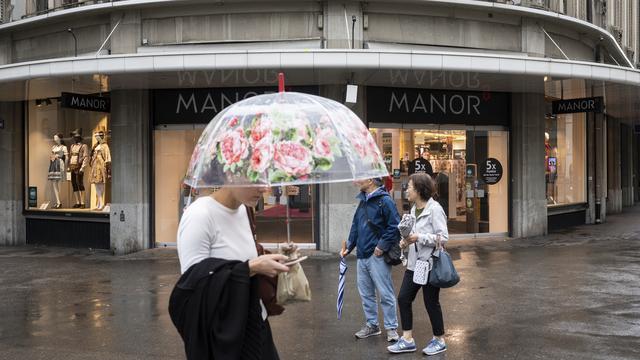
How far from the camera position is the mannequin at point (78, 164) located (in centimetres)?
1608

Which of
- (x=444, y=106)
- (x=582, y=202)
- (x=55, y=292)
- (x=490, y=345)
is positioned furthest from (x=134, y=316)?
(x=582, y=202)

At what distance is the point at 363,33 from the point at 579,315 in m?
7.82

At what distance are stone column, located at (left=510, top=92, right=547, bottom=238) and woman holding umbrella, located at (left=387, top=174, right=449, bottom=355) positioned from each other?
10.1 m

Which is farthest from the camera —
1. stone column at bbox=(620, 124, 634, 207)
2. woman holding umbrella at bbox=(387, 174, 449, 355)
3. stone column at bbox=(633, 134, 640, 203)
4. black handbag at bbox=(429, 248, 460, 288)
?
stone column at bbox=(633, 134, 640, 203)

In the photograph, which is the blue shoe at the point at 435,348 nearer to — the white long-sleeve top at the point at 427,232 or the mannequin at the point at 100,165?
the white long-sleeve top at the point at 427,232

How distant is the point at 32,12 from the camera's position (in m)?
16.1

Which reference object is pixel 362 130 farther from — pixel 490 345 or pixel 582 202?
pixel 582 202

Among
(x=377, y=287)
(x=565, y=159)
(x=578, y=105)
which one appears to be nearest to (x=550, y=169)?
(x=565, y=159)

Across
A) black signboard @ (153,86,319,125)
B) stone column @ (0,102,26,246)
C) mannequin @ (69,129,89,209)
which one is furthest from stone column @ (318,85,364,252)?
stone column @ (0,102,26,246)

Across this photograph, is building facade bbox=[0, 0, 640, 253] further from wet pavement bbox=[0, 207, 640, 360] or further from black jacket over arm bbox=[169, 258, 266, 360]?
black jacket over arm bbox=[169, 258, 266, 360]

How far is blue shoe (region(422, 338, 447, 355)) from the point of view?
6.40m

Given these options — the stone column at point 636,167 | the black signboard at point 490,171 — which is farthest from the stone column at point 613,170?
the black signboard at point 490,171

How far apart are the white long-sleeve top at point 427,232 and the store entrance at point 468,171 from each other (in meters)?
8.87

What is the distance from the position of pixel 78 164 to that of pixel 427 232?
11912 millimetres
